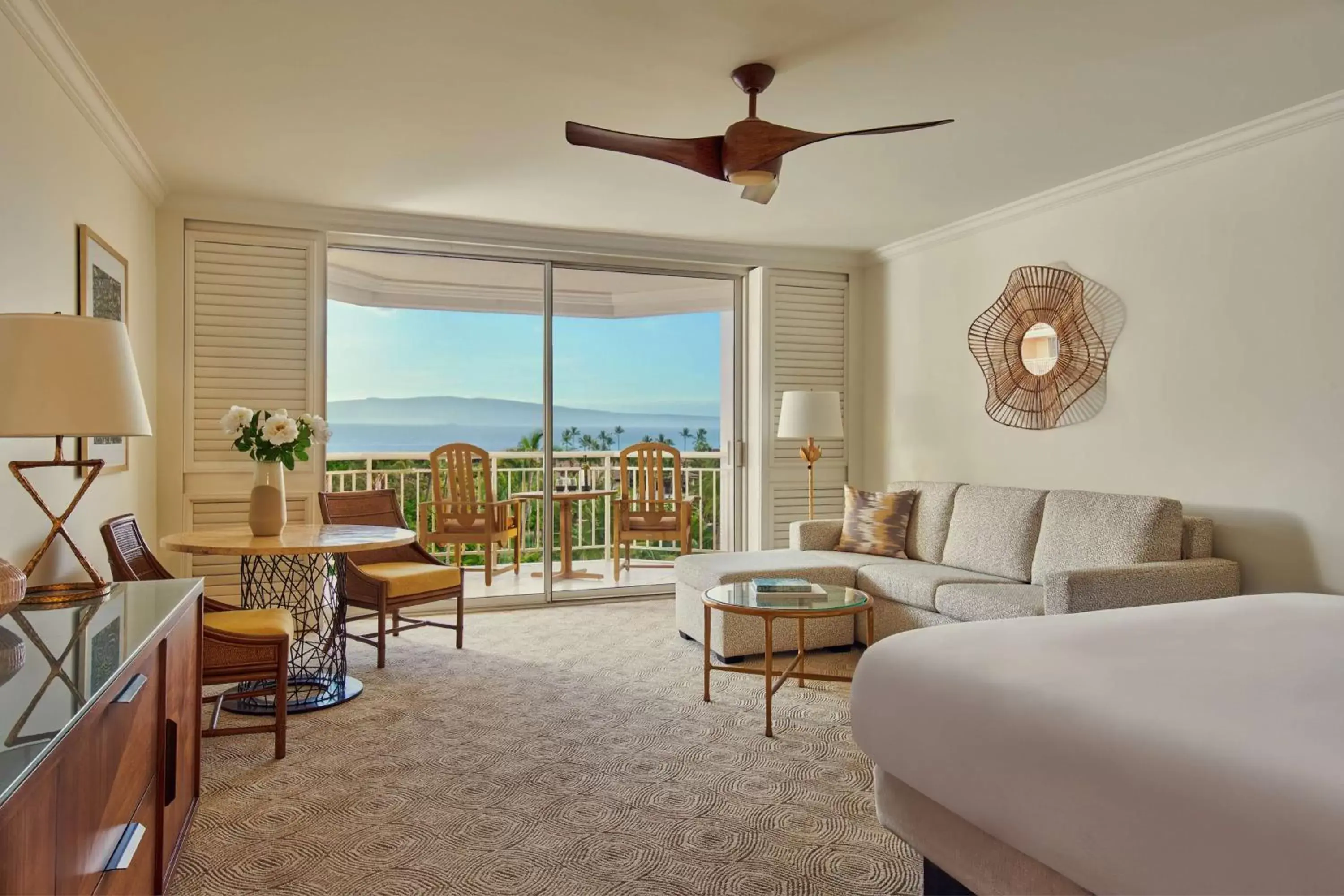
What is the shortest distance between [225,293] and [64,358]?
2948mm

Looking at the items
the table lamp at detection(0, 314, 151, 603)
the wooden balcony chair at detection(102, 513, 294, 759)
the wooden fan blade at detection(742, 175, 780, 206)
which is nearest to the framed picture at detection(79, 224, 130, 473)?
the wooden balcony chair at detection(102, 513, 294, 759)

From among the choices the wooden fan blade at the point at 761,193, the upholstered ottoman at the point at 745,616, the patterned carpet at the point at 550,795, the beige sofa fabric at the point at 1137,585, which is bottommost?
the patterned carpet at the point at 550,795

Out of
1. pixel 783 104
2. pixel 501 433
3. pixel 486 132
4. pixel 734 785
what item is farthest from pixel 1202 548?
pixel 501 433

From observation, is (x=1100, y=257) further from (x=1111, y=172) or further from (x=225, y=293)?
(x=225, y=293)

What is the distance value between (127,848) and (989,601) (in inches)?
124

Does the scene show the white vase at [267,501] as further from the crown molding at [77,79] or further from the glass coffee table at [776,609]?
the glass coffee table at [776,609]

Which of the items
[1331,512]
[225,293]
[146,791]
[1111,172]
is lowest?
[146,791]

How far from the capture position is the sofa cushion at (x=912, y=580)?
3979 millimetres

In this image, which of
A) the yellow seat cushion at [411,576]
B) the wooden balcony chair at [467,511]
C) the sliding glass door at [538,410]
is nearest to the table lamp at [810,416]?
the sliding glass door at [538,410]

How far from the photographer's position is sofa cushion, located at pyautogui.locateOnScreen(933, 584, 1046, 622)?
3561 mm

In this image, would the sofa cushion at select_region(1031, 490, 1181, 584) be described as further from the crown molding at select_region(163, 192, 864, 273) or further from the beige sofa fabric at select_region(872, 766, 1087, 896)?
the crown molding at select_region(163, 192, 864, 273)

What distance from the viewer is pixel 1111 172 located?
4.07 meters

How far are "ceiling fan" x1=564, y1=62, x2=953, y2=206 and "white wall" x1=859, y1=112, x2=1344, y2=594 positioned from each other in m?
1.55

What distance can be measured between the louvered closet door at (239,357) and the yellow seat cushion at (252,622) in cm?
151
